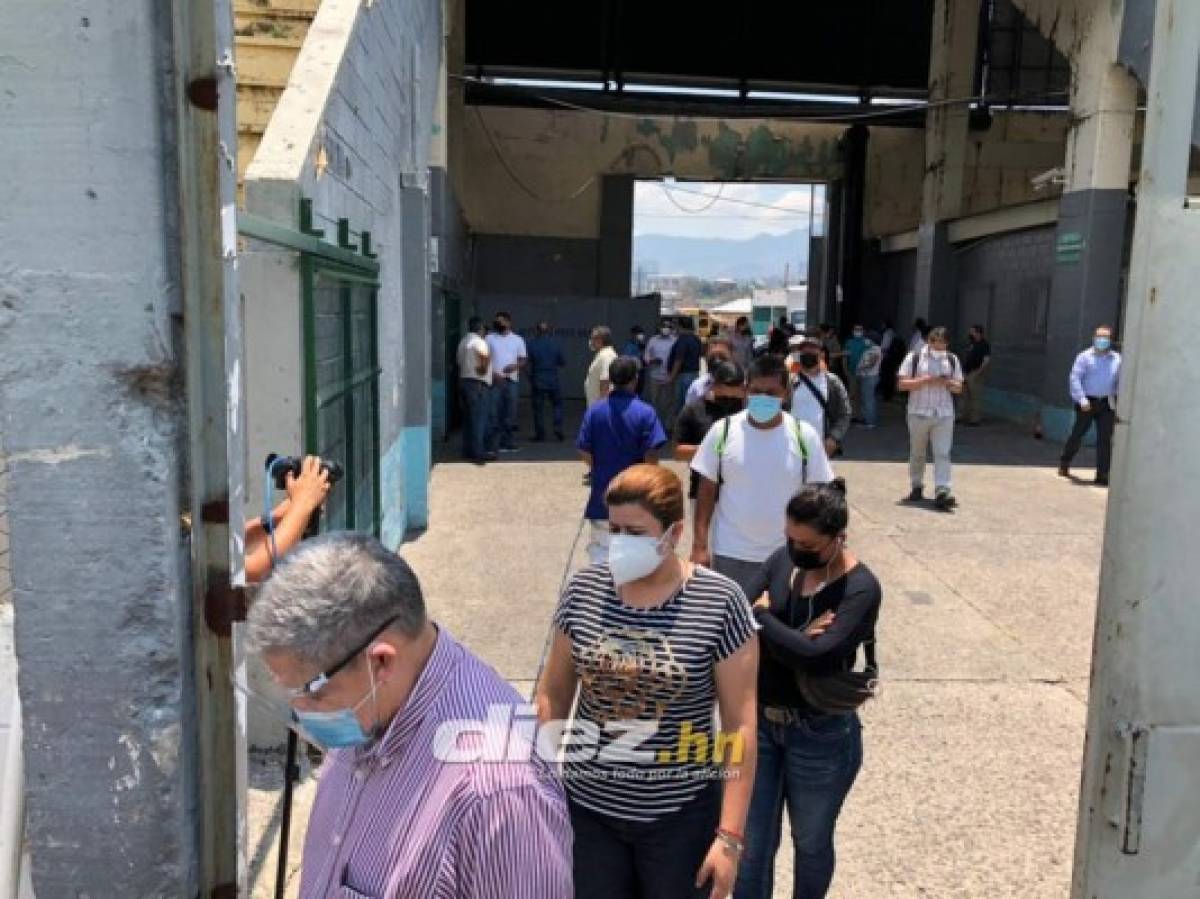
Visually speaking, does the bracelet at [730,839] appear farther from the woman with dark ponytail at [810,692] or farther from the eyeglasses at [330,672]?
the eyeglasses at [330,672]

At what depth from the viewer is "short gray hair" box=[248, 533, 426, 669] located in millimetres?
1586

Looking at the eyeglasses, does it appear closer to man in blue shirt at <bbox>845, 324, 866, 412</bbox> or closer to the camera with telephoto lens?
the camera with telephoto lens

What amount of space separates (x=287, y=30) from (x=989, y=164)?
733 inches

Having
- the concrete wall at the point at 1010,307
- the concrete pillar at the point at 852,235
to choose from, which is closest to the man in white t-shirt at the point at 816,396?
the concrete wall at the point at 1010,307

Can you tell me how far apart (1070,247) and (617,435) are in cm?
1126

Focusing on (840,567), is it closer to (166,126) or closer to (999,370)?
(166,126)

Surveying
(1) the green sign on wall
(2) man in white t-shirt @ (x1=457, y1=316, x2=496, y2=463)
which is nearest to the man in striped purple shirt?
(2) man in white t-shirt @ (x1=457, y1=316, x2=496, y2=463)

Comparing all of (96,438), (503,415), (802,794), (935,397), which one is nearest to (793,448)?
(802,794)

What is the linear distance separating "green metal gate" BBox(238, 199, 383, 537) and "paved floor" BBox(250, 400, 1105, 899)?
1.18m

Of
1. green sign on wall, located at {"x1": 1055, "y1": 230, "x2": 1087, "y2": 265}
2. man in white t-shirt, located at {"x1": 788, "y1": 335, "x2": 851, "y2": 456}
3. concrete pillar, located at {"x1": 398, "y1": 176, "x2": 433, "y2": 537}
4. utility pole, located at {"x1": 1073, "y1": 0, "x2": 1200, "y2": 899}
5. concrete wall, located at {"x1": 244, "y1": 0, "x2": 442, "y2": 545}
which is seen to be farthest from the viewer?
green sign on wall, located at {"x1": 1055, "y1": 230, "x2": 1087, "y2": 265}

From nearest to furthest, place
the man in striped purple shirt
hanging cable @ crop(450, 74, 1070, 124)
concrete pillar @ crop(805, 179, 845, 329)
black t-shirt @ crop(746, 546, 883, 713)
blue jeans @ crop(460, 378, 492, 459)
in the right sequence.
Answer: the man in striped purple shirt < black t-shirt @ crop(746, 546, 883, 713) < blue jeans @ crop(460, 378, 492, 459) < hanging cable @ crop(450, 74, 1070, 124) < concrete pillar @ crop(805, 179, 845, 329)

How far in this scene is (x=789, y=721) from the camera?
119 inches

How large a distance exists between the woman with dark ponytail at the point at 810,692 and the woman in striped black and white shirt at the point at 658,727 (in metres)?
0.37

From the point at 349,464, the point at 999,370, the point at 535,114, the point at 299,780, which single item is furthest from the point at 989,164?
the point at 299,780
